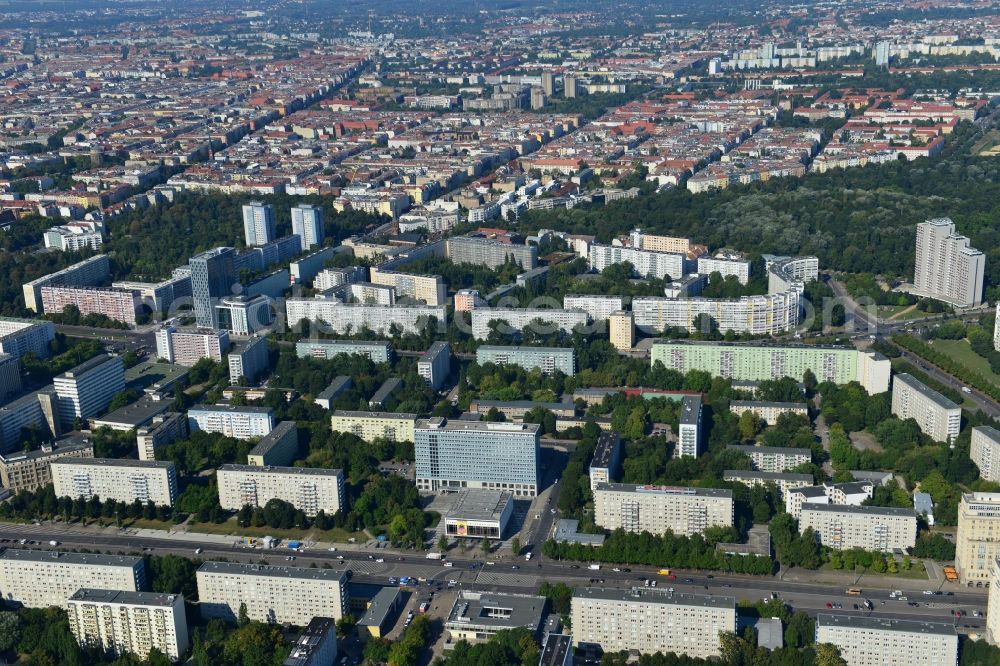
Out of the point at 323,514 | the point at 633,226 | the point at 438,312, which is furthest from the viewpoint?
the point at 633,226

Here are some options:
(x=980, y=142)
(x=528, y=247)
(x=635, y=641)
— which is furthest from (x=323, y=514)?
(x=980, y=142)

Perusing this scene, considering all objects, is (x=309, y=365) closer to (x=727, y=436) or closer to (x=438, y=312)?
(x=438, y=312)

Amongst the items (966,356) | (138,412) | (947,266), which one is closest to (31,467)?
A: (138,412)

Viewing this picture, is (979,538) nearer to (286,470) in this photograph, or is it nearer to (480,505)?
(480,505)

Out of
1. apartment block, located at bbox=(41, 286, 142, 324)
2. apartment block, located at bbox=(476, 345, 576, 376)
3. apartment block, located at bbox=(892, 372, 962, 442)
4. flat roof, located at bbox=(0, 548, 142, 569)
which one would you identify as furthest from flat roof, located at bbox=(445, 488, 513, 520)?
apartment block, located at bbox=(41, 286, 142, 324)

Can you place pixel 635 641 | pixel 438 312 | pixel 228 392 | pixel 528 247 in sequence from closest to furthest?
pixel 635 641 → pixel 228 392 → pixel 438 312 → pixel 528 247

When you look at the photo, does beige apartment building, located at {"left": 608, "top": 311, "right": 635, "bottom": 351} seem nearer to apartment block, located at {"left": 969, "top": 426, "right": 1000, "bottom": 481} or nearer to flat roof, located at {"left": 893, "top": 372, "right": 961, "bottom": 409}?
flat roof, located at {"left": 893, "top": 372, "right": 961, "bottom": 409}
